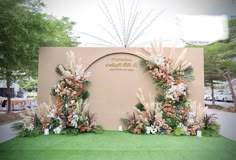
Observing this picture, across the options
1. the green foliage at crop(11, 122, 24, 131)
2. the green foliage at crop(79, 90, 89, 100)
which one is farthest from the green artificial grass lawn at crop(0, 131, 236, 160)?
the green foliage at crop(79, 90, 89, 100)

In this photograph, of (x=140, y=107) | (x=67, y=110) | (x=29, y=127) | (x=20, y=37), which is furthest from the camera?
(x=140, y=107)

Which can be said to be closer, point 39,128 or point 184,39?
point 39,128

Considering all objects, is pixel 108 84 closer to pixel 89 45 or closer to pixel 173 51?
pixel 89 45

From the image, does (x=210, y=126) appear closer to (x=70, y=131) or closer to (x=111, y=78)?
(x=111, y=78)

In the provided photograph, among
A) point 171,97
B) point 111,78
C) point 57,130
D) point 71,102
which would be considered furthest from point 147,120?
point 57,130

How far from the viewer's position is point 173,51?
3178 millimetres

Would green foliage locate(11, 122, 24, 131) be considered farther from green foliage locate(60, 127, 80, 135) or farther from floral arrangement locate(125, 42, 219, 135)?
floral arrangement locate(125, 42, 219, 135)

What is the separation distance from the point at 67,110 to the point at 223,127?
2199mm

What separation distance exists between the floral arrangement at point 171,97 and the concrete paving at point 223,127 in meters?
0.29

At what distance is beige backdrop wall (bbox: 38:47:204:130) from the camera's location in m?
3.17

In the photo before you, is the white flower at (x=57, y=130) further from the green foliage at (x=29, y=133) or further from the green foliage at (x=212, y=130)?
the green foliage at (x=212, y=130)

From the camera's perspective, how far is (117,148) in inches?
87.0

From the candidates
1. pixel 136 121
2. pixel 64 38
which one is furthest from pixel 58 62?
pixel 136 121

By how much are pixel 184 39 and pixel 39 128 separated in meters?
2.51
